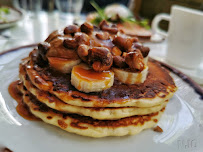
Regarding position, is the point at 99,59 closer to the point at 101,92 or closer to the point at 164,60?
the point at 101,92

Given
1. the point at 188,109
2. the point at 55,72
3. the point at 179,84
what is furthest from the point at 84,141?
the point at 179,84

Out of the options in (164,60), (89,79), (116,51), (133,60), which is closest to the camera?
(89,79)

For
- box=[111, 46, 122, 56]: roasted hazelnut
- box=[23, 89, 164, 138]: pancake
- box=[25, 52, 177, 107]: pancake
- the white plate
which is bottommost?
the white plate

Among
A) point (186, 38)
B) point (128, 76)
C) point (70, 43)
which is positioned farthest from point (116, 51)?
point (186, 38)

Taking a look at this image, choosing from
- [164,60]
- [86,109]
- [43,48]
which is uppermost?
[43,48]

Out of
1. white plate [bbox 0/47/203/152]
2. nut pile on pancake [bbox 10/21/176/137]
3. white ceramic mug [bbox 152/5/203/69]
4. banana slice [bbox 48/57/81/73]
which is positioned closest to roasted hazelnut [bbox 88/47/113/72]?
nut pile on pancake [bbox 10/21/176/137]

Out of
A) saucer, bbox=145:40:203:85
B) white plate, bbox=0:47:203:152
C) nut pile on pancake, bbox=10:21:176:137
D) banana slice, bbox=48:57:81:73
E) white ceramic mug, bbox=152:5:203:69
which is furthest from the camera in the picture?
white ceramic mug, bbox=152:5:203:69

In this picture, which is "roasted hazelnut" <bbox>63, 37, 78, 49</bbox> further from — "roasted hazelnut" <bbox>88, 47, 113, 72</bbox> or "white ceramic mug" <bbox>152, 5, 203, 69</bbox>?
"white ceramic mug" <bbox>152, 5, 203, 69</bbox>
